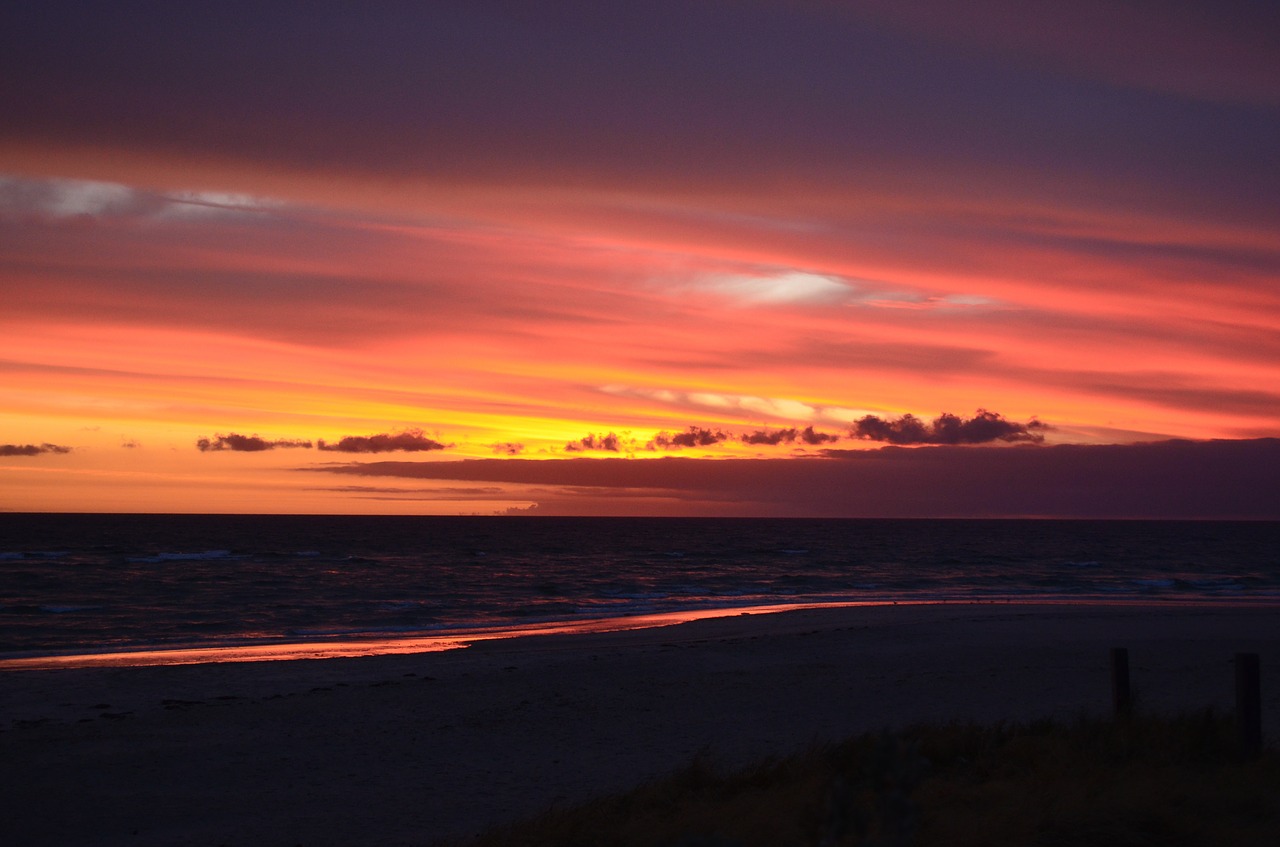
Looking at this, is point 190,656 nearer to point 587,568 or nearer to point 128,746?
point 128,746

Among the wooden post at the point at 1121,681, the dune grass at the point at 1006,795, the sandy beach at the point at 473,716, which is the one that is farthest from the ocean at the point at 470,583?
the wooden post at the point at 1121,681

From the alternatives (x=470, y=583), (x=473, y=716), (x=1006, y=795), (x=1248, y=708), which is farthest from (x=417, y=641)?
(x=470, y=583)

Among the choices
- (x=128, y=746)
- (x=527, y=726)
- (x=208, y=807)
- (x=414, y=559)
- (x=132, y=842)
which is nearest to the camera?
(x=132, y=842)

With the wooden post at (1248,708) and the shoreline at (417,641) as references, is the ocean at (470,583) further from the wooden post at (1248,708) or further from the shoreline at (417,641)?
the wooden post at (1248,708)

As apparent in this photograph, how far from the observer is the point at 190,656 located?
75.6 feet

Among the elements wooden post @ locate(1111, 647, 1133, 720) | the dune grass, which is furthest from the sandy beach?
wooden post @ locate(1111, 647, 1133, 720)

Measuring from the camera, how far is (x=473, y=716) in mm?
14727

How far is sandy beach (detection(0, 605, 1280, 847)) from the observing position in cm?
1023

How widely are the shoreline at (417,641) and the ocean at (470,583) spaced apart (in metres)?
0.35

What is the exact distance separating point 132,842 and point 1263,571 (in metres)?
70.4

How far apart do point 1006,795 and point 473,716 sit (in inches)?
357

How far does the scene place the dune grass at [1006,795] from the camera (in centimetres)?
670

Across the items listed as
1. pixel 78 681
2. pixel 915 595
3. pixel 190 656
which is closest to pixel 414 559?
pixel 915 595

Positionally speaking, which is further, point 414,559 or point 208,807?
point 414,559
